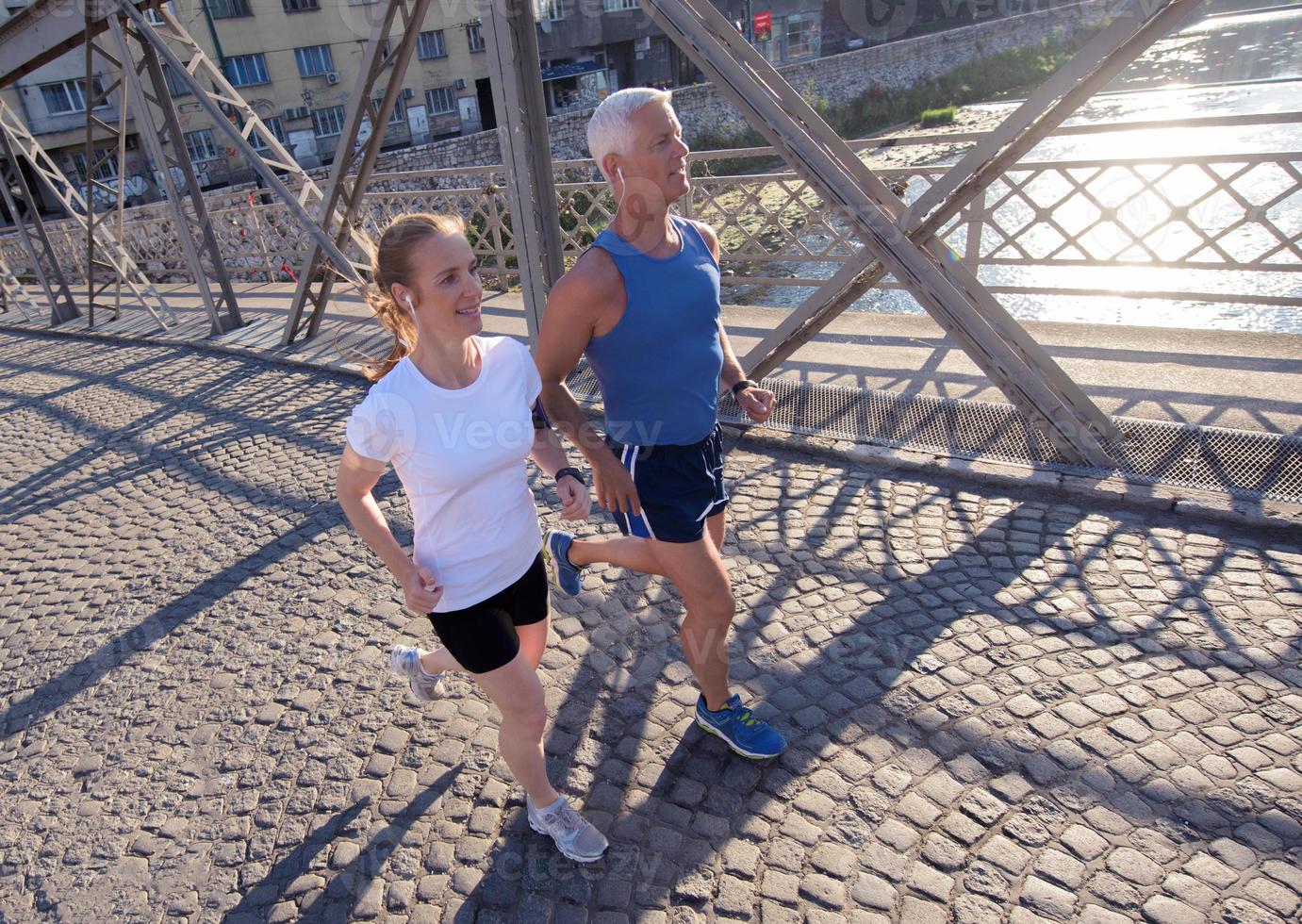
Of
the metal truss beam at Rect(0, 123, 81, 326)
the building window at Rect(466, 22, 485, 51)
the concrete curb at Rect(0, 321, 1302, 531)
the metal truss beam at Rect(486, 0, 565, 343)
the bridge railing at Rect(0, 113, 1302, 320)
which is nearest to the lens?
the concrete curb at Rect(0, 321, 1302, 531)

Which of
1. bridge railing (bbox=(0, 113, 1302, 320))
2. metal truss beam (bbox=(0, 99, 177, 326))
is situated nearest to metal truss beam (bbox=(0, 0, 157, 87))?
metal truss beam (bbox=(0, 99, 177, 326))

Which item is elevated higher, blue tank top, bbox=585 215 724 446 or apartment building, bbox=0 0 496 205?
apartment building, bbox=0 0 496 205

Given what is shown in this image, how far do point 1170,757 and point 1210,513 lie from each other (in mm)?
1627

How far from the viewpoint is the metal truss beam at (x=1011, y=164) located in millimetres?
3717

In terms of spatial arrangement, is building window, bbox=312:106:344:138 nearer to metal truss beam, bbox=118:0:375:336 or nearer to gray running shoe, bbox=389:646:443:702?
metal truss beam, bbox=118:0:375:336

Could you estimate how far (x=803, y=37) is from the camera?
35.2 m

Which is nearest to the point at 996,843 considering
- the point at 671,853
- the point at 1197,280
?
the point at 671,853

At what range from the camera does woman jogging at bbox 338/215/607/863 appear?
81.7 inches

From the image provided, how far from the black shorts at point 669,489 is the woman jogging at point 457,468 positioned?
7.8 inches

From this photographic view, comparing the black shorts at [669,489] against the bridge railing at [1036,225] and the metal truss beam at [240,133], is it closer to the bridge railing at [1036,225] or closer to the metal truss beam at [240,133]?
the bridge railing at [1036,225]

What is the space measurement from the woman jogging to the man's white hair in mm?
474

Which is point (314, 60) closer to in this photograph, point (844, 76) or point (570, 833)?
point (844, 76)

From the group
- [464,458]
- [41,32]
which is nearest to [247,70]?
[41,32]

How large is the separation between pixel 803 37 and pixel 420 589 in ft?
126
